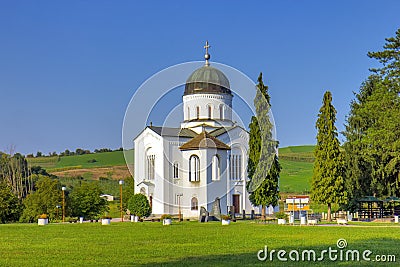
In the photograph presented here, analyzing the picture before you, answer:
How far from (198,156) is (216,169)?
212 centimetres

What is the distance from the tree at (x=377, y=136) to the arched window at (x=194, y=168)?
14.0 meters

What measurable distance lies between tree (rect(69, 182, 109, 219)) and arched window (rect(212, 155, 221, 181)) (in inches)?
413

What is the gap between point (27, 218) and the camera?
2242 inches

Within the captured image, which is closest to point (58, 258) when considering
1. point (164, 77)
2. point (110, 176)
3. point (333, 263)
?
point (333, 263)

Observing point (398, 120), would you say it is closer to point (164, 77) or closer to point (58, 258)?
point (164, 77)

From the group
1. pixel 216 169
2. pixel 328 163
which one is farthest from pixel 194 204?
pixel 328 163

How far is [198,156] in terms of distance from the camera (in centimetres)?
6134

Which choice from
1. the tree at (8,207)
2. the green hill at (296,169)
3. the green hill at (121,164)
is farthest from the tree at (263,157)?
the green hill at (121,164)

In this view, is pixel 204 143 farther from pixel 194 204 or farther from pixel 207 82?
pixel 207 82

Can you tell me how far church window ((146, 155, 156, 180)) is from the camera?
63875 millimetres

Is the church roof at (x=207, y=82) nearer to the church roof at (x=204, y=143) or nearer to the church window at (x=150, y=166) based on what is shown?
the church roof at (x=204, y=143)

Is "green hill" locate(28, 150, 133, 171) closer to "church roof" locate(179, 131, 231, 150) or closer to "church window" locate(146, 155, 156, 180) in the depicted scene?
"church window" locate(146, 155, 156, 180)

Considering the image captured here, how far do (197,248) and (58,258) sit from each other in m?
5.17

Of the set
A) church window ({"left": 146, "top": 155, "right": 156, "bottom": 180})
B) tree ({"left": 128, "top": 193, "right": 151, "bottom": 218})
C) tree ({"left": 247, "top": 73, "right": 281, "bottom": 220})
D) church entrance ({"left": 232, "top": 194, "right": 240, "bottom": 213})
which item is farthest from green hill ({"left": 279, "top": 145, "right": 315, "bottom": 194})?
tree ({"left": 128, "top": 193, "right": 151, "bottom": 218})
